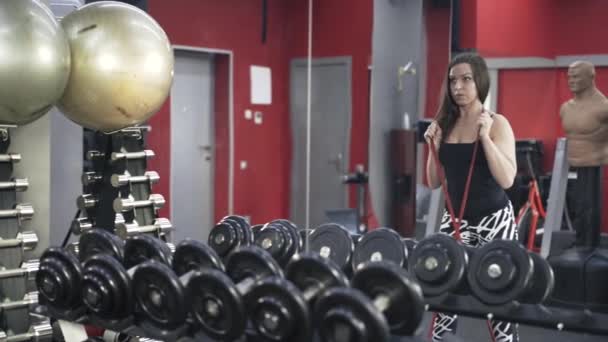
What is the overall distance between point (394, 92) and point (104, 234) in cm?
205

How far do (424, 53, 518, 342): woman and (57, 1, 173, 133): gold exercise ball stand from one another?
2.79ft

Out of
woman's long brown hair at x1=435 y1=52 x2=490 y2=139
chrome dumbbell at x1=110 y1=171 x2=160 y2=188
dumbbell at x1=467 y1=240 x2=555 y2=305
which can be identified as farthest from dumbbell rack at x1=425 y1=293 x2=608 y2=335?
chrome dumbbell at x1=110 y1=171 x2=160 y2=188

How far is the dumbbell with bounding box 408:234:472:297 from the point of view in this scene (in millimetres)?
1896

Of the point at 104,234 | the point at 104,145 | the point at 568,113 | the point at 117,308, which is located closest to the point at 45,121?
the point at 104,145

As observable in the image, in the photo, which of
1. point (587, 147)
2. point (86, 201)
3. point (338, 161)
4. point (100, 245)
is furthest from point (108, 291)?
point (338, 161)

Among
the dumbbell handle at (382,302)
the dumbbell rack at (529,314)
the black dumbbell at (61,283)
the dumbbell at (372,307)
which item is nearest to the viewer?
the dumbbell at (372,307)

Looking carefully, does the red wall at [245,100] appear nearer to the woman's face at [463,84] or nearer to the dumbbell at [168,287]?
the woman's face at [463,84]

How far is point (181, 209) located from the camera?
5066 mm

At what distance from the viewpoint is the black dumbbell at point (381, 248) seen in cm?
206

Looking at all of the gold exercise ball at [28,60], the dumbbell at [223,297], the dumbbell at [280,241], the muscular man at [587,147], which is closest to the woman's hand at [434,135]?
the dumbbell at [280,241]

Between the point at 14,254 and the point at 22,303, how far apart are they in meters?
0.15

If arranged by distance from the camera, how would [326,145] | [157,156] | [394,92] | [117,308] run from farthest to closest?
[326,145]
[157,156]
[394,92]
[117,308]

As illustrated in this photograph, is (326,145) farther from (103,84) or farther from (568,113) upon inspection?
(103,84)

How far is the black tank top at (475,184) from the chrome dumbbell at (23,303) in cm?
132
